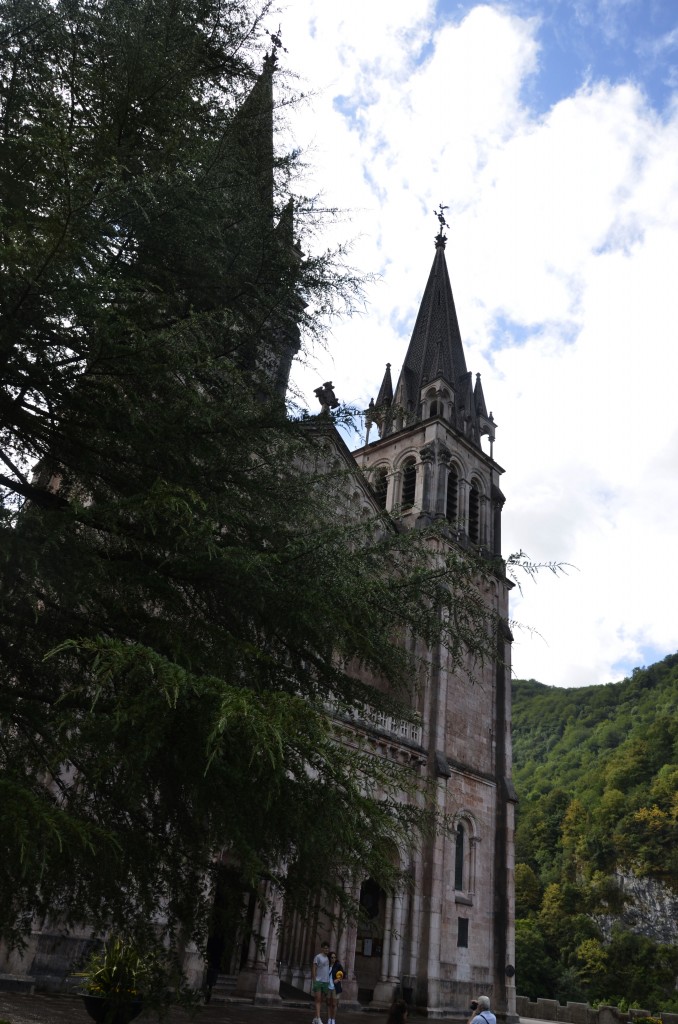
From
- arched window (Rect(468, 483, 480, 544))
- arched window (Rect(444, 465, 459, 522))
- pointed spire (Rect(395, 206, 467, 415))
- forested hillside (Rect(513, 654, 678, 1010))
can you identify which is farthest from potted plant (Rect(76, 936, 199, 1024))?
forested hillside (Rect(513, 654, 678, 1010))

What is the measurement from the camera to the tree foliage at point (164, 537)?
437 cm

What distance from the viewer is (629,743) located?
2911 inches

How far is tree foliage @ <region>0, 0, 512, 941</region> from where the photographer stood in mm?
4371

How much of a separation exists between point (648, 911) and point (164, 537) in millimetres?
64772

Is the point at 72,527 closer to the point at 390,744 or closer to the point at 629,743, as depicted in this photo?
the point at 390,744

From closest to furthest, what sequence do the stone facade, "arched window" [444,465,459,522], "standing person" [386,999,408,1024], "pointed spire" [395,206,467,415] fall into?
"standing person" [386,999,408,1024], the stone facade, "arched window" [444,465,459,522], "pointed spire" [395,206,467,415]

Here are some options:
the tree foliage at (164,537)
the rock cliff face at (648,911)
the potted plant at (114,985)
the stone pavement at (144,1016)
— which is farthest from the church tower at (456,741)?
the rock cliff face at (648,911)

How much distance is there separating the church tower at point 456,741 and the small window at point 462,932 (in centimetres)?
8

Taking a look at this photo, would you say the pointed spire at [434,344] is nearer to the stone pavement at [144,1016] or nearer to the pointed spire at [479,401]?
the pointed spire at [479,401]

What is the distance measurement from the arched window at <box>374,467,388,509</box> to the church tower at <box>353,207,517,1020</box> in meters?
0.06

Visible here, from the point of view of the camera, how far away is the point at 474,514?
96.8ft

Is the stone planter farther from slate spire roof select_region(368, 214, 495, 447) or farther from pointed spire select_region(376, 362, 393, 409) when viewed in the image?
pointed spire select_region(376, 362, 393, 409)

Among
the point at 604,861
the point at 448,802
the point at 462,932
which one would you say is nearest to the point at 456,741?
the point at 448,802

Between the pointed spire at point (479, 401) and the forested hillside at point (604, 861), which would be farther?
the forested hillside at point (604, 861)
